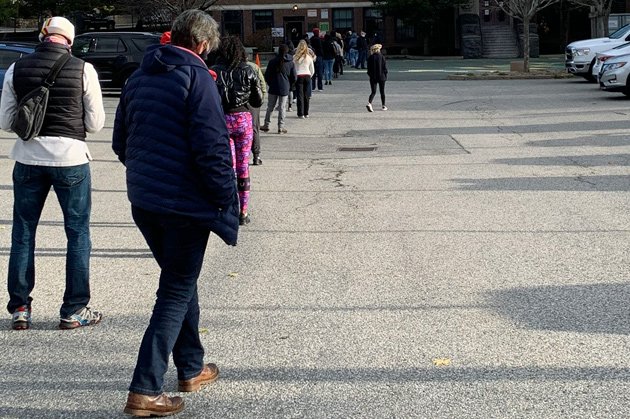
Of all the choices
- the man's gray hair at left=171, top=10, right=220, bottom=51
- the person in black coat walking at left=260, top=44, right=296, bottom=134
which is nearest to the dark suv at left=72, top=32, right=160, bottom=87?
the person in black coat walking at left=260, top=44, right=296, bottom=134

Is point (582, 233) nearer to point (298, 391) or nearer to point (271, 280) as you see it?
point (271, 280)

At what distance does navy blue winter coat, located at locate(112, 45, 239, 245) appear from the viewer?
479 centimetres

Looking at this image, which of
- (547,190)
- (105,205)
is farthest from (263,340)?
(547,190)

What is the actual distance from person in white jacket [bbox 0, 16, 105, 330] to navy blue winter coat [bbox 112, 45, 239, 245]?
170 cm

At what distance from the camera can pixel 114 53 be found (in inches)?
1206

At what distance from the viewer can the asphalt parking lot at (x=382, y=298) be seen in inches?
210

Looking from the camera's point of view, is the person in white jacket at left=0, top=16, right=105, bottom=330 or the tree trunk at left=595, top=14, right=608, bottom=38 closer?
the person in white jacket at left=0, top=16, right=105, bottom=330

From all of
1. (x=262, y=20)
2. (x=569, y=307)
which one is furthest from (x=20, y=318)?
(x=262, y=20)

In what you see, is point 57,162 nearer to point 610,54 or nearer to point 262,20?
point 610,54

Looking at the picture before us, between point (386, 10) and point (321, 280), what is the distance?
55.3m

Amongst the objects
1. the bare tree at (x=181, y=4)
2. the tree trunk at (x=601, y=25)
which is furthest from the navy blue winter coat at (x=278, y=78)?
the tree trunk at (x=601, y=25)

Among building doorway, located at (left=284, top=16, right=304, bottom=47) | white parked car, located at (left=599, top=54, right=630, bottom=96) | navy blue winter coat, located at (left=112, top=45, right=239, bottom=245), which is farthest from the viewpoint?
building doorway, located at (left=284, top=16, right=304, bottom=47)

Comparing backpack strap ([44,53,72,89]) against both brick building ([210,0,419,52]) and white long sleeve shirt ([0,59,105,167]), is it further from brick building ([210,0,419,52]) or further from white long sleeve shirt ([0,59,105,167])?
brick building ([210,0,419,52])

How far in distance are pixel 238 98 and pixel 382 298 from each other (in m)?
3.56
